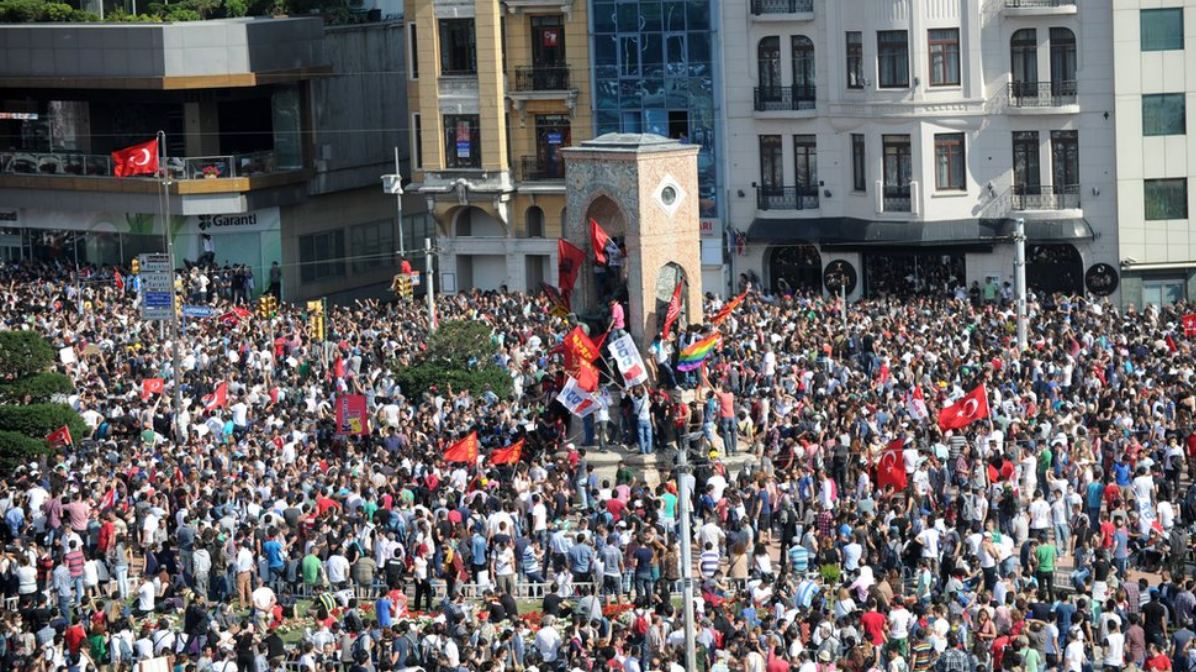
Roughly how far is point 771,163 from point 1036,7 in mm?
8516

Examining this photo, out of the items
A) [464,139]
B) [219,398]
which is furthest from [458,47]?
[219,398]

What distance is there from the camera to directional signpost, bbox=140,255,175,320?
205ft

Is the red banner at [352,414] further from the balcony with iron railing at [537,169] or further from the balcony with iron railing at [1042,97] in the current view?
the balcony with iron railing at [1042,97]

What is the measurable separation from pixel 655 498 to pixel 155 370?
19713 mm

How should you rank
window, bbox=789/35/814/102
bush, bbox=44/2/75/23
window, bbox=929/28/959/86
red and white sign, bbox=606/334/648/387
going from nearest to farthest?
red and white sign, bbox=606/334/648/387, window, bbox=929/28/959/86, window, bbox=789/35/814/102, bush, bbox=44/2/75/23

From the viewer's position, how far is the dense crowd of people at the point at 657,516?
39469mm

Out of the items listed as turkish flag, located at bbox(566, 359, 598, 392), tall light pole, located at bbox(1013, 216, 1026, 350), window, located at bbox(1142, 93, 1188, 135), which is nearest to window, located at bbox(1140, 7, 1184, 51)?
window, located at bbox(1142, 93, 1188, 135)

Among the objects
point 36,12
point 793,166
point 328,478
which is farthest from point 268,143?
point 328,478

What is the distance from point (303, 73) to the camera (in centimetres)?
8250

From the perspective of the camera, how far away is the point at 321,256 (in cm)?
8450

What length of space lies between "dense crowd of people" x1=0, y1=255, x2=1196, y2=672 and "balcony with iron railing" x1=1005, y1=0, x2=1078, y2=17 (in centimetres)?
1061

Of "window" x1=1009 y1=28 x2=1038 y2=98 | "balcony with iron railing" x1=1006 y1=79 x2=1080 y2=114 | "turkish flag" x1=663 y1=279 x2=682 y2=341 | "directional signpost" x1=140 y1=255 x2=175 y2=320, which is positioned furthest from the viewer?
"window" x1=1009 y1=28 x2=1038 y2=98

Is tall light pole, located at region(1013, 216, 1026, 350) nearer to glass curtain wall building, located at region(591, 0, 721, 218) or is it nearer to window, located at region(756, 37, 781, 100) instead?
window, located at region(756, 37, 781, 100)

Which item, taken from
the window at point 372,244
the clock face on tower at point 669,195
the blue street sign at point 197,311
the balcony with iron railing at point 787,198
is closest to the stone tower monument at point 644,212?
the clock face on tower at point 669,195
